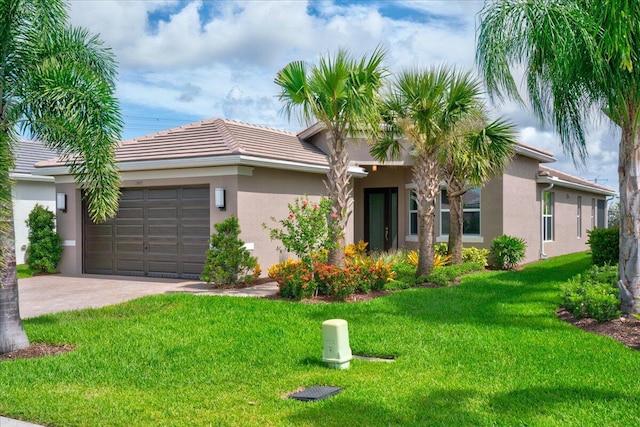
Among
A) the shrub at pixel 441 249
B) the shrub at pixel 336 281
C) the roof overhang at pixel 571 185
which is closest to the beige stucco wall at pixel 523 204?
the roof overhang at pixel 571 185

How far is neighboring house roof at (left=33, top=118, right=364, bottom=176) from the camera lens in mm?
14461

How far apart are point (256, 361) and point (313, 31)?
804 centimetres

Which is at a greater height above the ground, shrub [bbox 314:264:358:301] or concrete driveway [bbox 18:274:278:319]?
shrub [bbox 314:264:358:301]

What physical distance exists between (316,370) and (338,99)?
7461 mm

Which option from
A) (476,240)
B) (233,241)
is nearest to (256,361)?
(233,241)

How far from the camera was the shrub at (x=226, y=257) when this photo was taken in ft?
44.6

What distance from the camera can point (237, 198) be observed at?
1438 centimetres

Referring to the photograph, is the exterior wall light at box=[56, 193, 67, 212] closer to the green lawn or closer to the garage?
the garage

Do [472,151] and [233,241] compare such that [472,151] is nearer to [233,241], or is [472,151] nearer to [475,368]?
[233,241]

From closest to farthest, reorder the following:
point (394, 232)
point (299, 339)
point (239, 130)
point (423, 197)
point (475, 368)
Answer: point (475, 368) < point (299, 339) < point (423, 197) < point (239, 130) < point (394, 232)

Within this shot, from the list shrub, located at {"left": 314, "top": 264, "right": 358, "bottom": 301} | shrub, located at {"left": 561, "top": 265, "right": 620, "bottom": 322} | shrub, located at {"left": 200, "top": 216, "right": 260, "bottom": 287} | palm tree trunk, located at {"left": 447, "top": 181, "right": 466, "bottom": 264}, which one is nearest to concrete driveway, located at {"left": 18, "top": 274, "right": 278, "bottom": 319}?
shrub, located at {"left": 200, "top": 216, "right": 260, "bottom": 287}

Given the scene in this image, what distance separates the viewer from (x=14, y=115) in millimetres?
8383

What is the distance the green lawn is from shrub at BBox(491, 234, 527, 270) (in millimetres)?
6901

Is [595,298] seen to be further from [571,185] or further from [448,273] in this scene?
[571,185]
